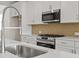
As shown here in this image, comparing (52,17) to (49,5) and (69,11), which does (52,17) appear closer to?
(49,5)

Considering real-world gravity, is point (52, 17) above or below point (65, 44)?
above

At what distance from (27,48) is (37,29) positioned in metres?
2.87

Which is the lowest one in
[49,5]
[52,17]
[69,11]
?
[52,17]

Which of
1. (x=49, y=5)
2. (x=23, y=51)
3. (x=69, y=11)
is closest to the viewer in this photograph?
(x=23, y=51)

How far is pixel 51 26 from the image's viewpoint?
12.7 feet

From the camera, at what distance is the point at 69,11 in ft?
9.65

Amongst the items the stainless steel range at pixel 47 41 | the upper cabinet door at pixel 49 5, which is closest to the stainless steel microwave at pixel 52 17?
the upper cabinet door at pixel 49 5

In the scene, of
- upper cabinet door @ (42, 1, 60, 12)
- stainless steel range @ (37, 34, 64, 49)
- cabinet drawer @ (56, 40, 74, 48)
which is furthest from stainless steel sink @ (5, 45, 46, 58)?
upper cabinet door @ (42, 1, 60, 12)

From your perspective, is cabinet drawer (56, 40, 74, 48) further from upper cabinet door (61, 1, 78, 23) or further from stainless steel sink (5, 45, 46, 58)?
stainless steel sink (5, 45, 46, 58)

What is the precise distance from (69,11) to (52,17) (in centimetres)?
60

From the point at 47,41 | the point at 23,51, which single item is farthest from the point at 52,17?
the point at 23,51

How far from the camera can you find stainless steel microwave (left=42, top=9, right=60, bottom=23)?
319cm

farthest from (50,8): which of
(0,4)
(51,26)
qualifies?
(0,4)

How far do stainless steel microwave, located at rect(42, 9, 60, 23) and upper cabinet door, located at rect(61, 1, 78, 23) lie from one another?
0.53 feet
